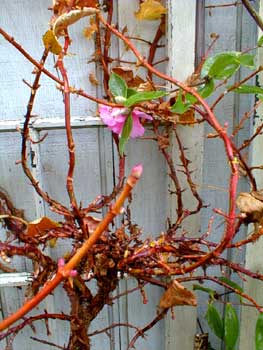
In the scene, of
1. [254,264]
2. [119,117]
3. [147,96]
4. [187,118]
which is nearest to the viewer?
[147,96]

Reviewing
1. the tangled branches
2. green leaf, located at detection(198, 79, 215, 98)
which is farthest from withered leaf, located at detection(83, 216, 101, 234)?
green leaf, located at detection(198, 79, 215, 98)

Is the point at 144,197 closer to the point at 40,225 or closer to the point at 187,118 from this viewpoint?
the point at 187,118

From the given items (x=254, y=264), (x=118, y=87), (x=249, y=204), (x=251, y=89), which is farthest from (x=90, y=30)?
(x=254, y=264)

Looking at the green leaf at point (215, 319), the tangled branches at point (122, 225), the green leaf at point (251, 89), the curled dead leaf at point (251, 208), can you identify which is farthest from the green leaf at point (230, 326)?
the green leaf at point (251, 89)

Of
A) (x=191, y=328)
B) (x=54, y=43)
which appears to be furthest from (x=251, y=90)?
(x=191, y=328)

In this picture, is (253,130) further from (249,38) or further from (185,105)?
(185,105)
